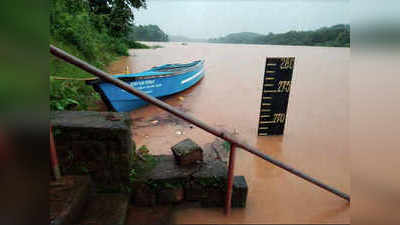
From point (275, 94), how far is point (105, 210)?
2.98m

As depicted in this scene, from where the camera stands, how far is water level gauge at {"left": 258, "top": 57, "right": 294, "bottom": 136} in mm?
3573

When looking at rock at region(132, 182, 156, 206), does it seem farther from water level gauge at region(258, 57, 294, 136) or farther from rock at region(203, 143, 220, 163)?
water level gauge at region(258, 57, 294, 136)

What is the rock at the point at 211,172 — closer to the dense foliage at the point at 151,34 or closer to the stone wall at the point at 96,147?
the stone wall at the point at 96,147

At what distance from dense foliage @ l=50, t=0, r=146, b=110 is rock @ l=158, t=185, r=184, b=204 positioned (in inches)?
44.1

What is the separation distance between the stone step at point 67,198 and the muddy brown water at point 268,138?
42 centimetres

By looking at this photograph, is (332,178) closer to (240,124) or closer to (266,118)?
(266,118)

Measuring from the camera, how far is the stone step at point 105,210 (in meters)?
1.37

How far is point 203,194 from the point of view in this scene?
187cm

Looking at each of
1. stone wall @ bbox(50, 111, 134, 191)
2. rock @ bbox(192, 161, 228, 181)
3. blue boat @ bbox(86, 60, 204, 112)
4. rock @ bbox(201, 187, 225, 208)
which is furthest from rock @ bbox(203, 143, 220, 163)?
blue boat @ bbox(86, 60, 204, 112)

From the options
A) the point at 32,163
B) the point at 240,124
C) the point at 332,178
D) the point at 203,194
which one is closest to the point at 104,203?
the point at 203,194

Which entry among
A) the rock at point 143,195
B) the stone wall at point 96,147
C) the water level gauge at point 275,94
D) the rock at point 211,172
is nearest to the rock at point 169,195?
the rock at point 143,195

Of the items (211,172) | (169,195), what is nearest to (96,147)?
(169,195)

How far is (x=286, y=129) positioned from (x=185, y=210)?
315 cm

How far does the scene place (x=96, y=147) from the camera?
5.27 feet
